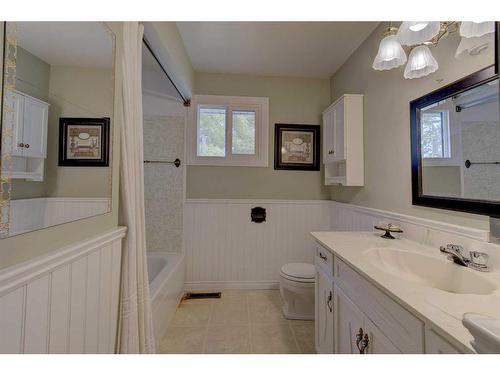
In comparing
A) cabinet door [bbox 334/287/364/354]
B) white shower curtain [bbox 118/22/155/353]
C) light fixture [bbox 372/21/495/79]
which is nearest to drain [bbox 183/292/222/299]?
white shower curtain [bbox 118/22/155/353]

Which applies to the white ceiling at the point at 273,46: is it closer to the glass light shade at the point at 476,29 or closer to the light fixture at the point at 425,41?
the light fixture at the point at 425,41

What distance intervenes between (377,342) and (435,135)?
1.18 meters

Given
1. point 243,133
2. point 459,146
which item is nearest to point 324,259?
point 459,146

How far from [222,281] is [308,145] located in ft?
6.30

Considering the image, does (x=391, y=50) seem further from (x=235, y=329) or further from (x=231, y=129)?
(x=235, y=329)

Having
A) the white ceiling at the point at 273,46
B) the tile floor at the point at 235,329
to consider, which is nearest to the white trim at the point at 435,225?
the tile floor at the point at 235,329

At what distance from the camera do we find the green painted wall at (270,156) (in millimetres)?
2670

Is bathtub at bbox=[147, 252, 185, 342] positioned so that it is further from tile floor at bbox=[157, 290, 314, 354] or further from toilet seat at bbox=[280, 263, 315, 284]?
toilet seat at bbox=[280, 263, 315, 284]

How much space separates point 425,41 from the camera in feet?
3.60

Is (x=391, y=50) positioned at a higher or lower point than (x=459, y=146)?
higher

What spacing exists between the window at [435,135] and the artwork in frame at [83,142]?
5.74 feet
